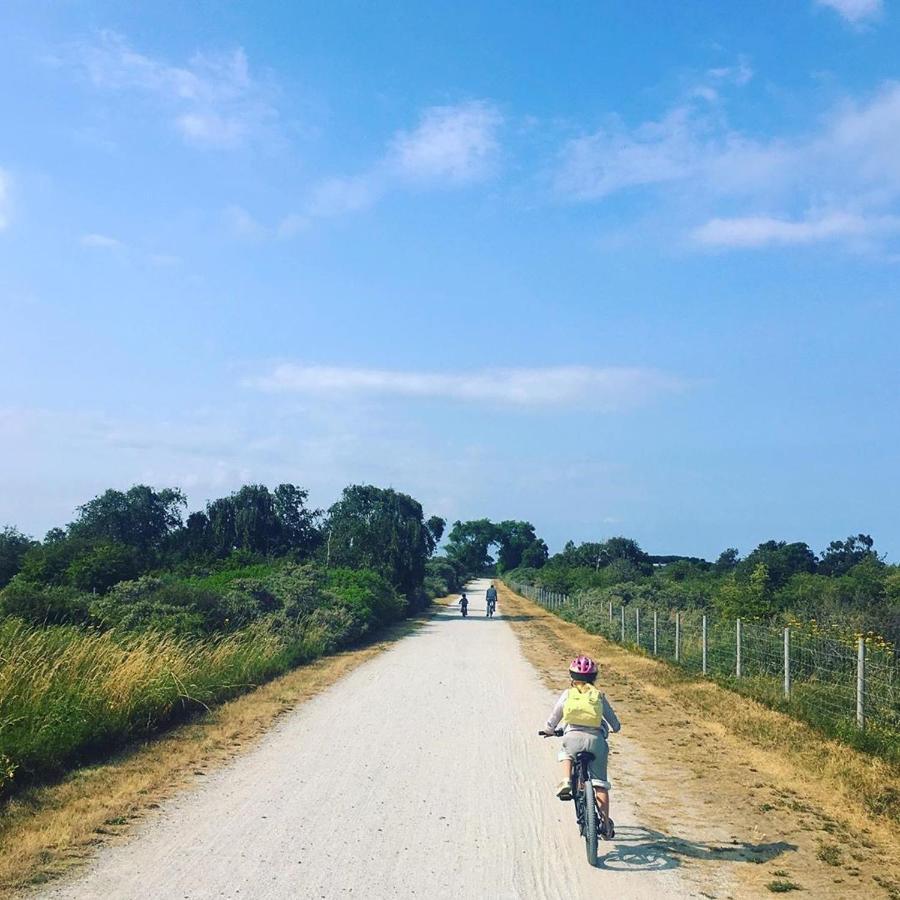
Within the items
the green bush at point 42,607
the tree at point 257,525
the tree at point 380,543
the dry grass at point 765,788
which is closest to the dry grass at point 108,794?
the dry grass at point 765,788

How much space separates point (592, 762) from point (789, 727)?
23.1 ft

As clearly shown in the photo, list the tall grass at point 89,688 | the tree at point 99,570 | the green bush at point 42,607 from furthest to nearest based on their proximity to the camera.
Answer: the tree at point 99,570 → the green bush at point 42,607 → the tall grass at point 89,688

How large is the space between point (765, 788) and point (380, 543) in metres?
36.9

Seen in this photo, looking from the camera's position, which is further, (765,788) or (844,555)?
(844,555)

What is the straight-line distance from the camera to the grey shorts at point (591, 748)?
7395mm

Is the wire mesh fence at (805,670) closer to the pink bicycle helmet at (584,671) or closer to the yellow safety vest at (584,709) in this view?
the pink bicycle helmet at (584,671)

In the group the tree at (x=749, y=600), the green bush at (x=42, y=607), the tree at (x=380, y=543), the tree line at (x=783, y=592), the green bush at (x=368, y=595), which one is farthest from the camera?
the tree at (x=380, y=543)

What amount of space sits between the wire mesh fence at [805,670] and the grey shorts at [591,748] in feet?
17.9

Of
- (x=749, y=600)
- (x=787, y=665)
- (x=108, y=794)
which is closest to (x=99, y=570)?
(x=749, y=600)

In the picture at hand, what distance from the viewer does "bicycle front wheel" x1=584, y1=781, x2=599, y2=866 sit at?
6934mm

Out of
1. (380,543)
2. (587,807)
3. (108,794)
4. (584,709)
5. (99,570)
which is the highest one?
(380,543)

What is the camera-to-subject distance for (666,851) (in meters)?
7.35

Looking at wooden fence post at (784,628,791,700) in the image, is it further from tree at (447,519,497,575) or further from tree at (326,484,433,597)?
tree at (447,519,497,575)

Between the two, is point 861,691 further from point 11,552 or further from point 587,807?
point 11,552
